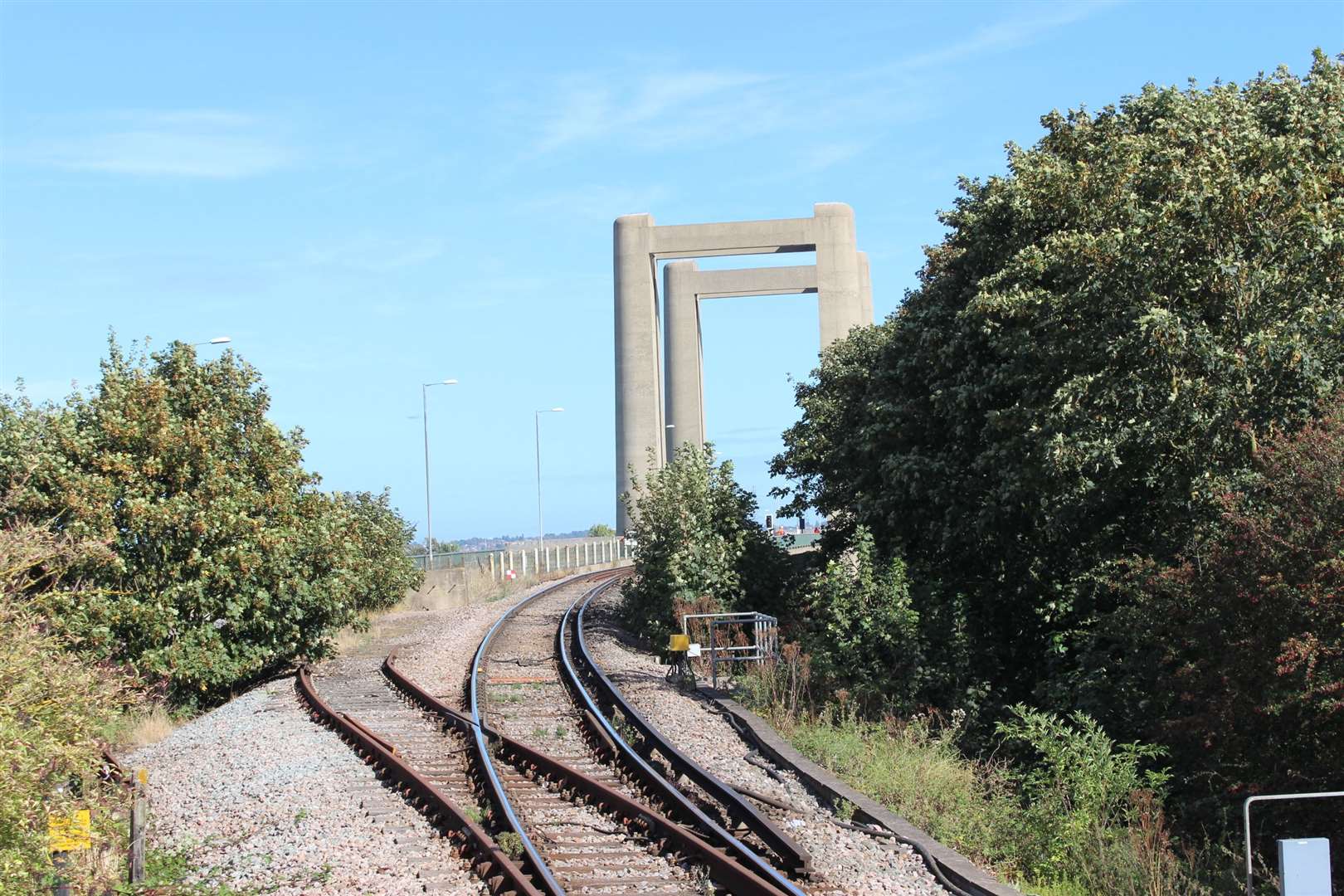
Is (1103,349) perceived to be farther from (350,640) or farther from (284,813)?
(350,640)

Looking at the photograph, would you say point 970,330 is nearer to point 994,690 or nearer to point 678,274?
point 994,690

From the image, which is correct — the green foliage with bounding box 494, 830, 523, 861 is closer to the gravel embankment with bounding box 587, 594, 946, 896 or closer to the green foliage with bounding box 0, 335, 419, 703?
the gravel embankment with bounding box 587, 594, 946, 896

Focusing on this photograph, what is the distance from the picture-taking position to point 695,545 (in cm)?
2644

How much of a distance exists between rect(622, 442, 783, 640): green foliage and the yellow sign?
17250 mm

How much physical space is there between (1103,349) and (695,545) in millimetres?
11464

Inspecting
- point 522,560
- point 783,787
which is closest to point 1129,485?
point 783,787

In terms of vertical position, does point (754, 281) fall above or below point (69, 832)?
above

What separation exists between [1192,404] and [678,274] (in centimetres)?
7643

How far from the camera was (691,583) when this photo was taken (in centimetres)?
2611

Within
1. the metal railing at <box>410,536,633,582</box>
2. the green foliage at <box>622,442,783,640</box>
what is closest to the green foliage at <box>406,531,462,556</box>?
the metal railing at <box>410,536,633,582</box>

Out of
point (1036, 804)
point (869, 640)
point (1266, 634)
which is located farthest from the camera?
point (869, 640)

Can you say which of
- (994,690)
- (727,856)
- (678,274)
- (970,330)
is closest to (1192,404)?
(970,330)

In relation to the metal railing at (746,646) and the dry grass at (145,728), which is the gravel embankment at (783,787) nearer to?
the metal railing at (746,646)

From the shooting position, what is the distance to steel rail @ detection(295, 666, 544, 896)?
9.23 metres
